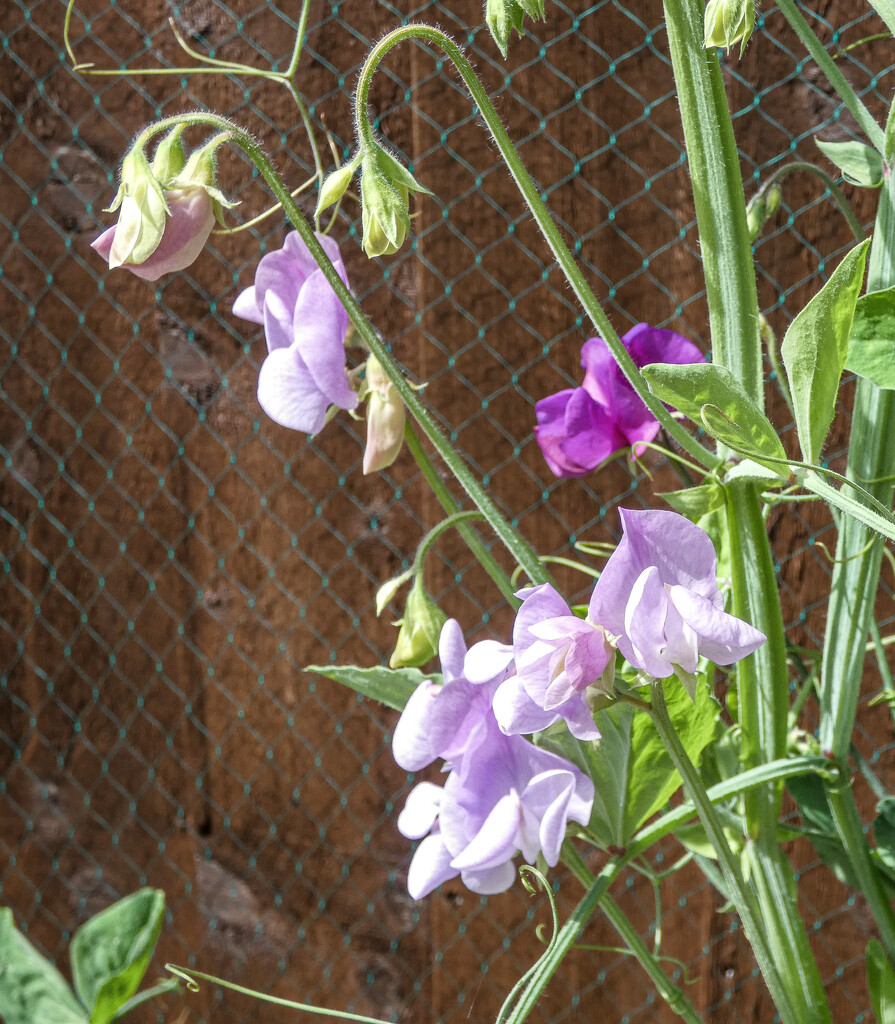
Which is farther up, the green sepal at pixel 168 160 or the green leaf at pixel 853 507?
the green sepal at pixel 168 160

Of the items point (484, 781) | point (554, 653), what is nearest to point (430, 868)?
point (484, 781)

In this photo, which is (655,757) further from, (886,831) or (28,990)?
(28,990)

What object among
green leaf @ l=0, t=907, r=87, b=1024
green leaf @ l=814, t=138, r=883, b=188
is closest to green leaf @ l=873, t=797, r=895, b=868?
green leaf @ l=814, t=138, r=883, b=188

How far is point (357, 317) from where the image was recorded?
398 mm

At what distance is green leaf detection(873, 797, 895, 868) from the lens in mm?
494

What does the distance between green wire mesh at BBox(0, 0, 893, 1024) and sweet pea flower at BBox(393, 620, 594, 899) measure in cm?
78

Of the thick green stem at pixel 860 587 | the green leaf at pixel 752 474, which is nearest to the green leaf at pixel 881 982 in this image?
the thick green stem at pixel 860 587

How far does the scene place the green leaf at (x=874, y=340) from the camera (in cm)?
38

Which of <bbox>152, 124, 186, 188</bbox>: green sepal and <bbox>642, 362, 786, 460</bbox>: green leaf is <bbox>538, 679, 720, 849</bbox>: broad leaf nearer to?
<bbox>642, 362, 786, 460</bbox>: green leaf

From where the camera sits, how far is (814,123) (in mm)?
1146

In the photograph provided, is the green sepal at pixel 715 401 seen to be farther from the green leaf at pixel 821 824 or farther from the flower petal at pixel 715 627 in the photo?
the green leaf at pixel 821 824

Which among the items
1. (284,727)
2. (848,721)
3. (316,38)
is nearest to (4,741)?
(284,727)

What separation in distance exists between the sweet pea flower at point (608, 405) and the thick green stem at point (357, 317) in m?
0.17

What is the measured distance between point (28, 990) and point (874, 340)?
0.71m
